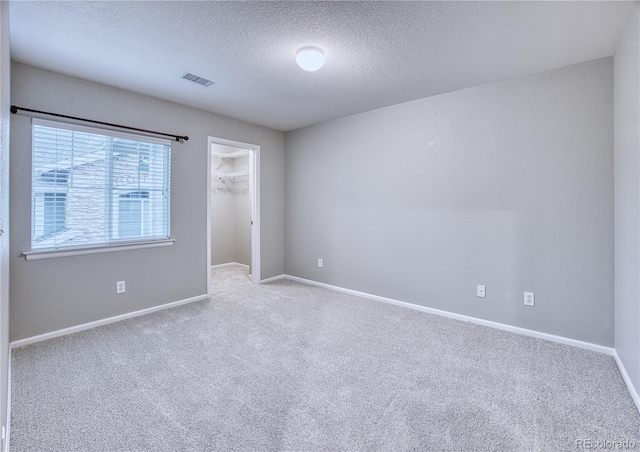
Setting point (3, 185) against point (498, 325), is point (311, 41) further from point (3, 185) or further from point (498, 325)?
point (498, 325)

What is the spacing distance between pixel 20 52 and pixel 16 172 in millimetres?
951

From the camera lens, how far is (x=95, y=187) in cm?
294

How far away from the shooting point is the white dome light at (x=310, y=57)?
224cm

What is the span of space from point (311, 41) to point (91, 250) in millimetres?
2818

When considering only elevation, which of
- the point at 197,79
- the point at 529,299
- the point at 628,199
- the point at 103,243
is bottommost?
the point at 529,299

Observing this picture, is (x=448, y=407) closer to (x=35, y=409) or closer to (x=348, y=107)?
(x=35, y=409)

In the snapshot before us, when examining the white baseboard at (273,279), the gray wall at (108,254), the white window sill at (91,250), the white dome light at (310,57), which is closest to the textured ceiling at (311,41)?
the white dome light at (310,57)

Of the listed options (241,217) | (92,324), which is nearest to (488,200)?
(92,324)

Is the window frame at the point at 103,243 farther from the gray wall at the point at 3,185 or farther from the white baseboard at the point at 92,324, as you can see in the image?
the gray wall at the point at 3,185

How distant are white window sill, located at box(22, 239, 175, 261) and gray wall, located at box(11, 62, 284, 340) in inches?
1.9

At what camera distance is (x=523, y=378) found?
82.1 inches

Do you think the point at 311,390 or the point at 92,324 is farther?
the point at 92,324

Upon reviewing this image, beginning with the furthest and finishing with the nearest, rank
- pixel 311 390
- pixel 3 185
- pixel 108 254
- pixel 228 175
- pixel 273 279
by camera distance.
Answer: pixel 228 175, pixel 273 279, pixel 108 254, pixel 311 390, pixel 3 185

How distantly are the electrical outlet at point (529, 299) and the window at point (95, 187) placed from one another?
12.7ft
